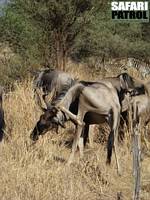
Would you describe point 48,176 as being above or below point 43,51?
below

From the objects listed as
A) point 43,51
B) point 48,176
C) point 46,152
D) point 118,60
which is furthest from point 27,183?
point 118,60

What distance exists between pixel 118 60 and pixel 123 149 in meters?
12.6

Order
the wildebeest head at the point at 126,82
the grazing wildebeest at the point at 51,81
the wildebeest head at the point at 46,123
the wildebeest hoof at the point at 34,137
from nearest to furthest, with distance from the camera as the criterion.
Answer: the wildebeest head at the point at 46,123 < the wildebeest hoof at the point at 34,137 < the wildebeest head at the point at 126,82 < the grazing wildebeest at the point at 51,81

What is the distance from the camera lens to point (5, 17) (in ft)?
50.1

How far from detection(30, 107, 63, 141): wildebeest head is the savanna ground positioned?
0.43 feet

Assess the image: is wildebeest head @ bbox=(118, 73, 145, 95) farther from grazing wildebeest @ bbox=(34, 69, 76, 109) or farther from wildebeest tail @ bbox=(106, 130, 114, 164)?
grazing wildebeest @ bbox=(34, 69, 76, 109)

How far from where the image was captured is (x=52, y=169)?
21.9 ft

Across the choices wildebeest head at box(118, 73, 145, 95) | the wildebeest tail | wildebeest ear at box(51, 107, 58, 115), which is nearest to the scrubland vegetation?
the wildebeest tail

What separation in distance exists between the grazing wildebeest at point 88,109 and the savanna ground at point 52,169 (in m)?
0.31

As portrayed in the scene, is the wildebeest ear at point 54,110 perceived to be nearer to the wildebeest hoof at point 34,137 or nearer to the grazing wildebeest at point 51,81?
the wildebeest hoof at point 34,137

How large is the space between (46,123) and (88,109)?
70cm

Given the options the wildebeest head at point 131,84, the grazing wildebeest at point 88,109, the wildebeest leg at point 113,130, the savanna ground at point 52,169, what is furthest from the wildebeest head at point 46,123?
the wildebeest head at point 131,84

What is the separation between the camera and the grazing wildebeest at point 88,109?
7.70 m

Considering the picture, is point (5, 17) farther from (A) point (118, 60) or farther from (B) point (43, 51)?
(A) point (118, 60)
